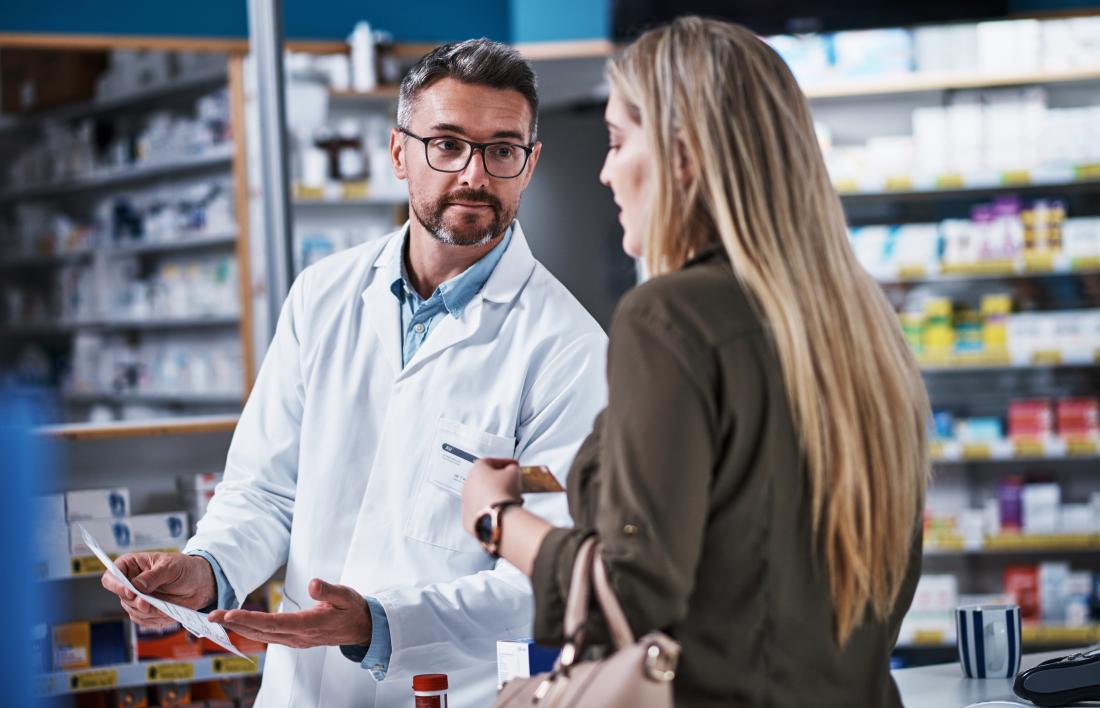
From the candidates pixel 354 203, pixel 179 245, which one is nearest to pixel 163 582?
pixel 354 203

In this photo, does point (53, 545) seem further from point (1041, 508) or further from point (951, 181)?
point (1041, 508)

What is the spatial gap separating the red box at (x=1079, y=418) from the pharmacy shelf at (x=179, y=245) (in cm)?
437

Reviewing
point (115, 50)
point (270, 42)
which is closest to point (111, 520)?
point (270, 42)

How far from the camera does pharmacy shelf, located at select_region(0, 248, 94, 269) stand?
308 inches

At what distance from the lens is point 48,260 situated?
26.2 feet

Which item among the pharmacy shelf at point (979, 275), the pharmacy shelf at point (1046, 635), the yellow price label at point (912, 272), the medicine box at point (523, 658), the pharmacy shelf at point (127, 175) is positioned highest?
the pharmacy shelf at point (127, 175)

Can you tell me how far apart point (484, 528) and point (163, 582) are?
0.79 m

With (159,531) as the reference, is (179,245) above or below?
above

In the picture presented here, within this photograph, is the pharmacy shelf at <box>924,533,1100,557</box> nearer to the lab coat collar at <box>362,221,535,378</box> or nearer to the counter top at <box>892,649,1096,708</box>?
the counter top at <box>892,649,1096,708</box>

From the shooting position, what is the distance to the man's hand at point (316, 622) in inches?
65.4

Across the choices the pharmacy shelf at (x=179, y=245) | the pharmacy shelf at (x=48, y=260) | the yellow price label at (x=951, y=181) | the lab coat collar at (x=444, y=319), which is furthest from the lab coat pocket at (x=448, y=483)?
the pharmacy shelf at (x=48, y=260)

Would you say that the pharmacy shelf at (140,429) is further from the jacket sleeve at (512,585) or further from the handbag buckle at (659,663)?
the handbag buckle at (659,663)

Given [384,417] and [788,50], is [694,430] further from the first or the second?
Result: [788,50]

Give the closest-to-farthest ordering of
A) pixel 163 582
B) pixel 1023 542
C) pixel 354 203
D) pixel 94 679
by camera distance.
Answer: pixel 163 582, pixel 94 679, pixel 1023 542, pixel 354 203
